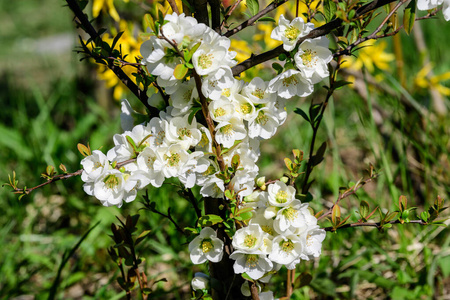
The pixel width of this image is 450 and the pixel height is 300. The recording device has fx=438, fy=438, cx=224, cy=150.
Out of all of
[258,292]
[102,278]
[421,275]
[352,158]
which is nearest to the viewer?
[258,292]

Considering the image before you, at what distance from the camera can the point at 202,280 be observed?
3.63 ft

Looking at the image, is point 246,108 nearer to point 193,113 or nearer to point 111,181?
point 193,113

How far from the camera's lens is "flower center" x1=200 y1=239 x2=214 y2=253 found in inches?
39.0

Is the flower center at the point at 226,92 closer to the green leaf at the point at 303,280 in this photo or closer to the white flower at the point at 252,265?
the white flower at the point at 252,265

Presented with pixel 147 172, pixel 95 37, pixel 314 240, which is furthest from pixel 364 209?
pixel 95 37

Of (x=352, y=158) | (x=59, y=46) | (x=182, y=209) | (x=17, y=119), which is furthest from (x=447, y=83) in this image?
(x=59, y=46)

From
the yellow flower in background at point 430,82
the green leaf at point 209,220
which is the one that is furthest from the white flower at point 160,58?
the yellow flower in background at point 430,82

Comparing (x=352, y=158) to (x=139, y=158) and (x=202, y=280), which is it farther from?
(x=139, y=158)

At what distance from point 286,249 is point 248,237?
85 mm

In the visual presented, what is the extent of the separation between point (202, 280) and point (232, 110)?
46 centimetres

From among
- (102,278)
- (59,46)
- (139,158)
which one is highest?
(59,46)

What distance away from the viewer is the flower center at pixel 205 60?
833 millimetres

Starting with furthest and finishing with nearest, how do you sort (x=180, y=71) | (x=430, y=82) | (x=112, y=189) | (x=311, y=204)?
(x=430, y=82)
(x=311, y=204)
(x=112, y=189)
(x=180, y=71)

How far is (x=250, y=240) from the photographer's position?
940mm
